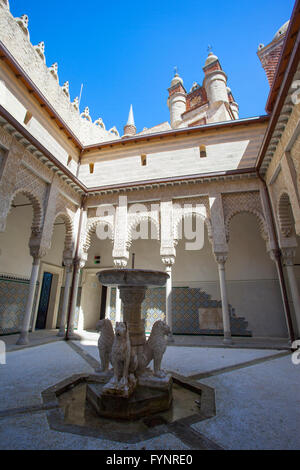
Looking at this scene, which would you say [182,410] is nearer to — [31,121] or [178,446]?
[178,446]

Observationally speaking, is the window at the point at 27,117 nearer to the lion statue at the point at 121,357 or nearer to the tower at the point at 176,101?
the lion statue at the point at 121,357

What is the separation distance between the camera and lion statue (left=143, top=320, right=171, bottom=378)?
10.2 ft

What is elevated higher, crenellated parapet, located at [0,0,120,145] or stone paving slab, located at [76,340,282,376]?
crenellated parapet, located at [0,0,120,145]

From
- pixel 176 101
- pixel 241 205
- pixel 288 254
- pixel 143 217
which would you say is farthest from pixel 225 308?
pixel 176 101

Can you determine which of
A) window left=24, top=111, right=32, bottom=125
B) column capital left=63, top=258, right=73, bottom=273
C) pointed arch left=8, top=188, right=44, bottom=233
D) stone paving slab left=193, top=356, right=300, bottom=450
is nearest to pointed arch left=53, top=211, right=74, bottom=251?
column capital left=63, top=258, right=73, bottom=273

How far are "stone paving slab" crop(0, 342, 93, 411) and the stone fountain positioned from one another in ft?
2.57

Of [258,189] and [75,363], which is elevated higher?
[258,189]

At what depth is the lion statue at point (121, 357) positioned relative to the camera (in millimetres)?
2714

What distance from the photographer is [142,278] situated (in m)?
3.16

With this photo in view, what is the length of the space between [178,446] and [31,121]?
932 cm

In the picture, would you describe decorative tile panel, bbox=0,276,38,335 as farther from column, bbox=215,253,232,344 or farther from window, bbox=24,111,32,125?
column, bbox=215,253,232,344

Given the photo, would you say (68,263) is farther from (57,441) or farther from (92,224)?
(57,441)

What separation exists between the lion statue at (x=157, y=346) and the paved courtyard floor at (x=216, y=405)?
832 millimetres

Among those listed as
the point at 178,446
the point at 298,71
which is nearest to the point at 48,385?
the point at 178,446
